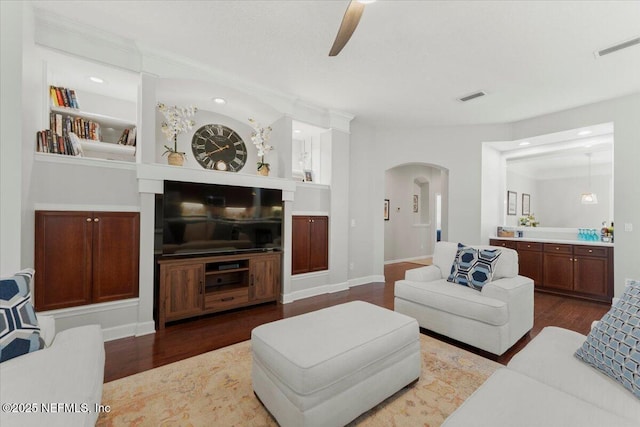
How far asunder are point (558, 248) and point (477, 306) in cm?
324

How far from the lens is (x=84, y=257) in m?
2.58

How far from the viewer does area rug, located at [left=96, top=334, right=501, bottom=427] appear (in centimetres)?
163

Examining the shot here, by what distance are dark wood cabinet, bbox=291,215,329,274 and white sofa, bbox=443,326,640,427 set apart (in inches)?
120

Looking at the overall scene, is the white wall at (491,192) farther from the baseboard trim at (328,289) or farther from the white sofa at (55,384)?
the white sofa at (55,384)

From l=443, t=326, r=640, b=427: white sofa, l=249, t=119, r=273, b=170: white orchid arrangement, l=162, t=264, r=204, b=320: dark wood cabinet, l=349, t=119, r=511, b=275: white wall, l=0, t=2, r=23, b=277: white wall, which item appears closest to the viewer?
l=443, t=326, r=640, b=427: white sofa

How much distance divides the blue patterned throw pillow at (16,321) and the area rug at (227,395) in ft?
2.04

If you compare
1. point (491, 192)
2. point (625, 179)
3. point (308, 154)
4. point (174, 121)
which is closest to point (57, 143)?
point (174, 121)

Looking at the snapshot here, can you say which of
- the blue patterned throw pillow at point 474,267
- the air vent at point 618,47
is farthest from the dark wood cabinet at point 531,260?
the air vent at point 618,47

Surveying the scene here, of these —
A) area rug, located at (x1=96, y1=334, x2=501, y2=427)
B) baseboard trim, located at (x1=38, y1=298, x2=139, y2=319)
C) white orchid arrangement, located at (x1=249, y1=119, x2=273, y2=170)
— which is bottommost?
area rug, located at (x1=96, y1=334, x2=501, y2=427)

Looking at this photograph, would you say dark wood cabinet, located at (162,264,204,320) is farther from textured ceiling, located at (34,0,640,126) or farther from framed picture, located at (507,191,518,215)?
framed picture, located at (507,191,518,215)

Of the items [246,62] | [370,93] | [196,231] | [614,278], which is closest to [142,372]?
[196,231]

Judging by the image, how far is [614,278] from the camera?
152 inches

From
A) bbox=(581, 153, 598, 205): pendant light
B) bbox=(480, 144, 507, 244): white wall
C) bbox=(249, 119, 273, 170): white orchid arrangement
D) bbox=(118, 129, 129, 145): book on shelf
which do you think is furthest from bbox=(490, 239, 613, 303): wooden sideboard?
bbox=(118, 129, 129, 145): book on shelf

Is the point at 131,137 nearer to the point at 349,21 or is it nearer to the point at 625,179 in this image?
the point at 349,21
